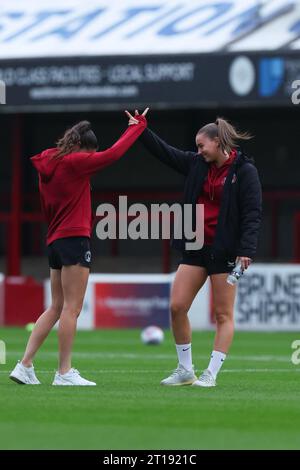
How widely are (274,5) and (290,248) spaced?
6.06 metres

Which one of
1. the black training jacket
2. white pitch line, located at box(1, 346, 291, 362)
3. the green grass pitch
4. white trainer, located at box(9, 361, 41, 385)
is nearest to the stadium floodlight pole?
white pitch line, located at box(1, 346, 291, 362)

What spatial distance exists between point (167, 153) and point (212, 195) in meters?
0.57

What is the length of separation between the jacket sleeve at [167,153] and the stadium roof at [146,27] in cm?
1392

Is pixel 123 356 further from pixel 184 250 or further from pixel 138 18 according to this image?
pixel 138 18

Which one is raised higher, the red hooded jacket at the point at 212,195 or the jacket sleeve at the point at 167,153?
the jacket sleeve at the point at 167,153

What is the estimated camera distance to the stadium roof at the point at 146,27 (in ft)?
89.7

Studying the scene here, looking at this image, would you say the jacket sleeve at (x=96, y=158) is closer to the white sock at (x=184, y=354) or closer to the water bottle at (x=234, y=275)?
the water bottle at (x=234, y=275)

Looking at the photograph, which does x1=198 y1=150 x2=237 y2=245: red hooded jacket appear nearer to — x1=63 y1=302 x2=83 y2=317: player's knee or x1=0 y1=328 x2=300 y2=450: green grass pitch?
x1=63 y1=302 x2=83 y2=317: player's knee

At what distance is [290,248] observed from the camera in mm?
32094

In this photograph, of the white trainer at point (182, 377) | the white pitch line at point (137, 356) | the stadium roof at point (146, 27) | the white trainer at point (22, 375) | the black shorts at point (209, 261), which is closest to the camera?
the black shorts at point (209, 261)

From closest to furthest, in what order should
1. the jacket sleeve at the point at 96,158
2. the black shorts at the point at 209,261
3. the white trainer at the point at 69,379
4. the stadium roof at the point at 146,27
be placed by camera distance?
the jacket sleeve at the point at 96,158, the black shorts at the point at 209,261, the white trainer at the point at 69,379, the stadium roof at the point at 146,27

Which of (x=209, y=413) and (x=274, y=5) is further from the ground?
(x=274, y=5)

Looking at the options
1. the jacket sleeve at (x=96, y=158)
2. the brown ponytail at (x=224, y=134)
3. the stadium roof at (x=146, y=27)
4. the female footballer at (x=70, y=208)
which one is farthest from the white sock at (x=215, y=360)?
the stadium roof at (x=146, y=27)

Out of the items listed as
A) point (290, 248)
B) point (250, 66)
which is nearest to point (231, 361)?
point (250, 66)
